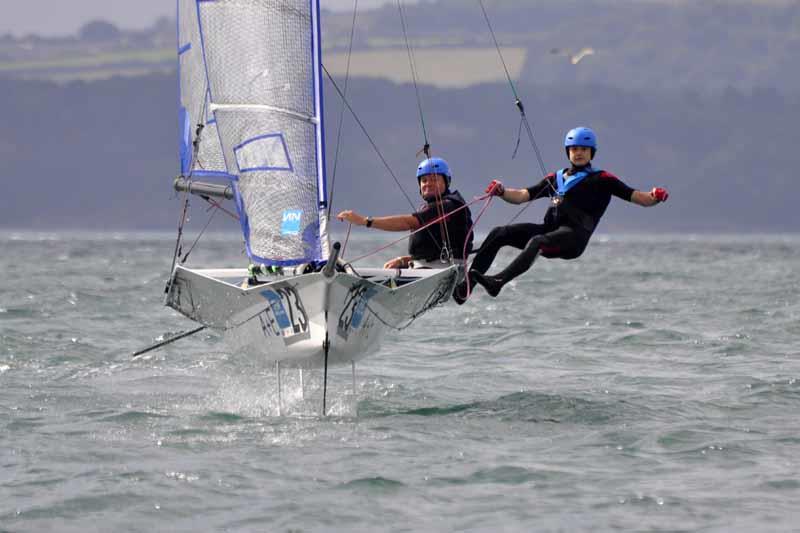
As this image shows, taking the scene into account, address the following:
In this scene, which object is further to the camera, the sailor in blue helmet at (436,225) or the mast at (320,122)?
the sailor in blue helmet at (436,225)

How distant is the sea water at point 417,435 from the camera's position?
29.9ft

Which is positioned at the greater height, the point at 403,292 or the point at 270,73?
the point at 270,73

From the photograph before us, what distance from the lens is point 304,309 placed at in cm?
1146

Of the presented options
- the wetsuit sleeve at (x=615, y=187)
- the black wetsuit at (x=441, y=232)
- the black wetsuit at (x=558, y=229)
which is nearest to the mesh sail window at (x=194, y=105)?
the black wetsuit at (x=441, y=232)

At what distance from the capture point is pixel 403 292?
12.1 meters

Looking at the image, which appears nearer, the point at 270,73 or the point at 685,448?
the point at 685,448

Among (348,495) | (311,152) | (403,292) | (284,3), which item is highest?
(284,3)

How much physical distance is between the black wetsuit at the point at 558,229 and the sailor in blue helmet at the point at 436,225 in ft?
1.03

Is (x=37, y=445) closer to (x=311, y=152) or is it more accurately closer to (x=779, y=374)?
(x=311, y=152)

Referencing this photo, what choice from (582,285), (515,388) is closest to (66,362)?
(515,388)

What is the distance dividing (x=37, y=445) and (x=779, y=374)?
312 inches

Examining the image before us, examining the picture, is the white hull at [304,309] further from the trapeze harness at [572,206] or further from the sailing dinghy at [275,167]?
the trapeze harness at [572,206]

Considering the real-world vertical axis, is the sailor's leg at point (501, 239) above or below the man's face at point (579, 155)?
below

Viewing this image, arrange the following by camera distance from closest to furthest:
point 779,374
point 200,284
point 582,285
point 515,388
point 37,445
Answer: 1. point 37,445
2. point 200,284
3. point 515,388
4. point 779,374
5. point 582,285
